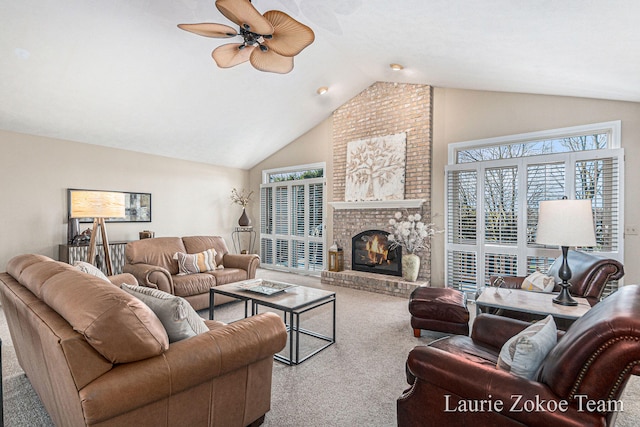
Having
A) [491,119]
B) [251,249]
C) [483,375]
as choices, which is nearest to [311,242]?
[251,249]

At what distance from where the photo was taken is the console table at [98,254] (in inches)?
186

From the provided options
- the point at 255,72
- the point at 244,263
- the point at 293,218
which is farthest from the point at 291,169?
the point at 244,263

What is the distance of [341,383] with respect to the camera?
8.00 feet

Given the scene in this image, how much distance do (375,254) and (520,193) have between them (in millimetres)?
2399

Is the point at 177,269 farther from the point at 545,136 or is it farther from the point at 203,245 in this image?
the point at 545,136

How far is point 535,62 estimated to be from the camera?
10.8 feet

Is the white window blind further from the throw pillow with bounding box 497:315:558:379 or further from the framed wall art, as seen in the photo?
the framed wall art

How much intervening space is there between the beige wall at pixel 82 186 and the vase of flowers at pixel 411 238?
413 cm

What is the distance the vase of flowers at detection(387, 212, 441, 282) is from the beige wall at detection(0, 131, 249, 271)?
4.13m

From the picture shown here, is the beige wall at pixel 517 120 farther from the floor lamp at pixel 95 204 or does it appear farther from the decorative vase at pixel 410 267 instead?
the floor lamp at pixel 95 204

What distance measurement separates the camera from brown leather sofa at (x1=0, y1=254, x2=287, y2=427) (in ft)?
4.20

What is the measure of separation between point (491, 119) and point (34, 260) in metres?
5.34

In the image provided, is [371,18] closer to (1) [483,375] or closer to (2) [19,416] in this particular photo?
(1) [483,375]

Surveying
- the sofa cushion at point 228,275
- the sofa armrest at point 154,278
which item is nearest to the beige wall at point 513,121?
the sofa cushion at point 228,275
